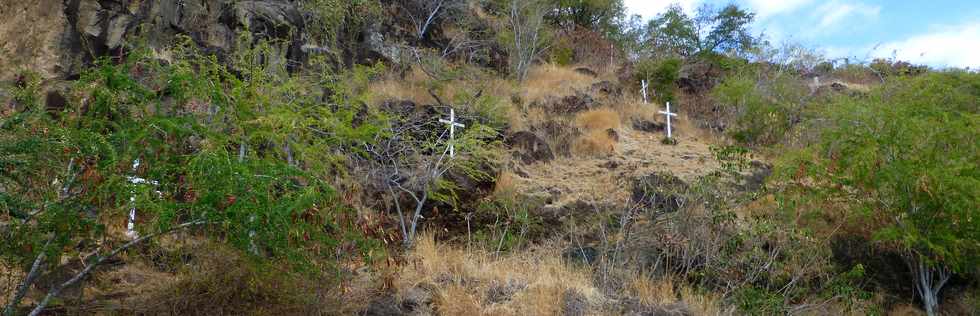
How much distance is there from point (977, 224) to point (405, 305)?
6.75 meters

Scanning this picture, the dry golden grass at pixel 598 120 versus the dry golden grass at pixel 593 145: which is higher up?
the dry golden grass at pixel 598 120

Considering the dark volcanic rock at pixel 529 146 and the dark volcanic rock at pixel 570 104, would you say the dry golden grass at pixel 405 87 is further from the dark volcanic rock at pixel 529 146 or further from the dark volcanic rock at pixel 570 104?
the dark volcanic rock at pixel 570 104

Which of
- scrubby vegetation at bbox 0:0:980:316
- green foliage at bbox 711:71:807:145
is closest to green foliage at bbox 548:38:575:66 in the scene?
scrubby vegetation at bbox 0:0:980:316

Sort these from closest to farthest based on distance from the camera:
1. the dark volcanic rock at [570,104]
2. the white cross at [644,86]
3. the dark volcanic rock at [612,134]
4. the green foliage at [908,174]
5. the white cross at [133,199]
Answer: the white cross at [133,199] < the green foliage at [908,174] < the dark volcanic rock at [612,134] < the dark volcanic rock at [570,104] < the white cross at [644,86]

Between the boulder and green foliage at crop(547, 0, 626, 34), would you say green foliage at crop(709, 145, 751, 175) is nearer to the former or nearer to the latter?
the boulder

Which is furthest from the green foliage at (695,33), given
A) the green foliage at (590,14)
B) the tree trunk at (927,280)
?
the tree trunk at (927,280)

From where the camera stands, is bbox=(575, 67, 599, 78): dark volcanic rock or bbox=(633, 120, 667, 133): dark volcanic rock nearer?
bbox=(633, 120, 667, 133): dark volcanic rock

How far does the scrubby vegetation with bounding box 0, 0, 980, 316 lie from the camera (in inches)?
177

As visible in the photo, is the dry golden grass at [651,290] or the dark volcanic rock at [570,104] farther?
the dark volcanic rock at [570,104]

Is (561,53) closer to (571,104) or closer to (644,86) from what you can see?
(644,86)

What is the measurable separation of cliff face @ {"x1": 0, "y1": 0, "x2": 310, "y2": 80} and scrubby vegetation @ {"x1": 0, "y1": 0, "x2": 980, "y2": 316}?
239 mm

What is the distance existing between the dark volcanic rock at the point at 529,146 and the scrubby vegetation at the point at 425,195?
0.07 metres

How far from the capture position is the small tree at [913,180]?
8.07 m

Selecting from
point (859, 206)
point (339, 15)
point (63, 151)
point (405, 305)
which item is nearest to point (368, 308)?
point (405, 305)
